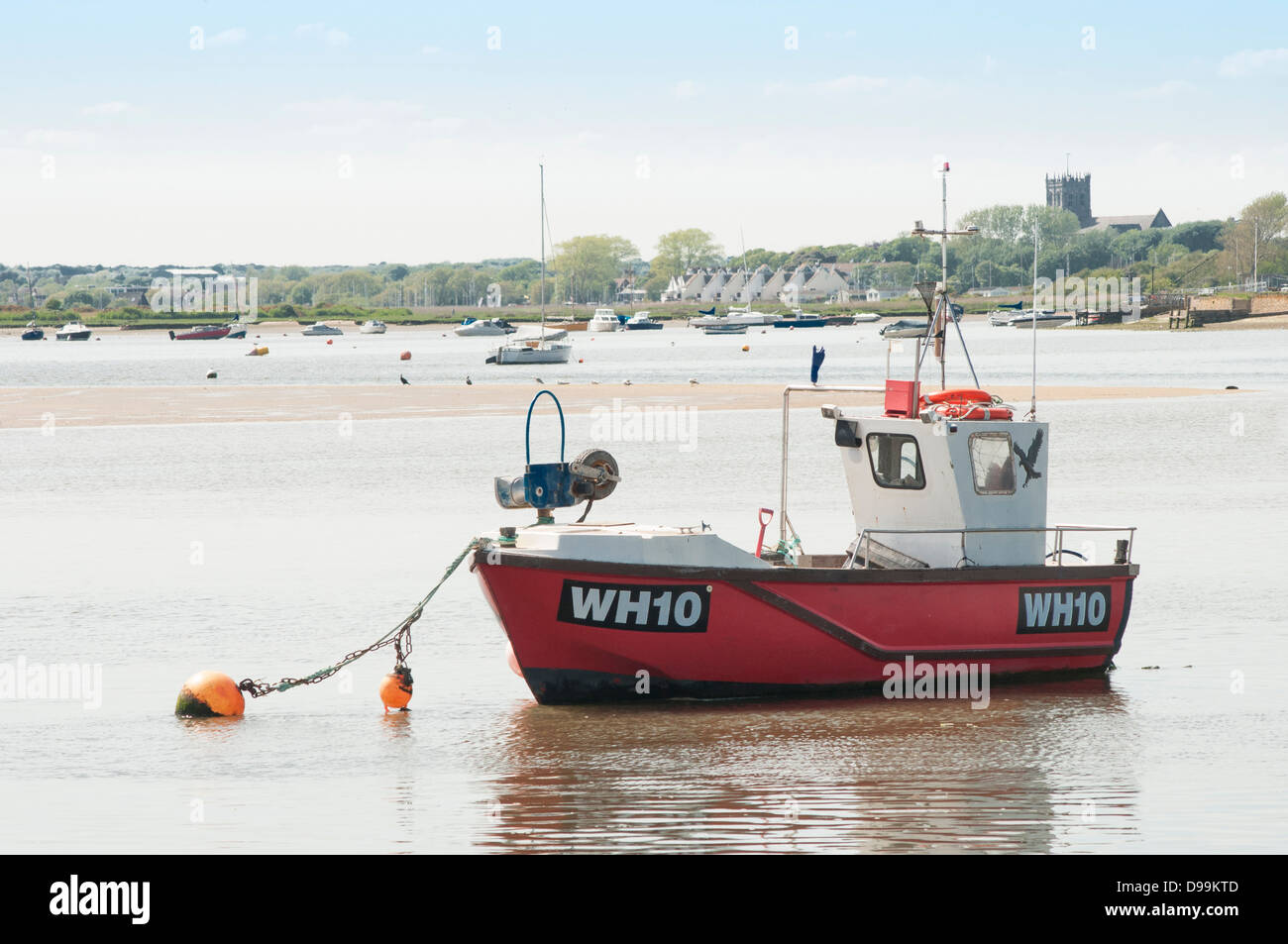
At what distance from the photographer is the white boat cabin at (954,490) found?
14.2 meters

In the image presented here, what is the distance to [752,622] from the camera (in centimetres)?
1334

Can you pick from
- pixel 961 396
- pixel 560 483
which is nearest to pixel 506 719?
pixel 560 483

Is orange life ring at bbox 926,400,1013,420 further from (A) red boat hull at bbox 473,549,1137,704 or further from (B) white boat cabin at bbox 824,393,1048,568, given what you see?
(A) red boat hull at bbox 473,549,1137,704

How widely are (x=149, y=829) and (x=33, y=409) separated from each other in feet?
165

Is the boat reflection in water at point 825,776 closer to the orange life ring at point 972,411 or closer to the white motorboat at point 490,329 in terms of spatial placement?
the orange life ring at point 972,411

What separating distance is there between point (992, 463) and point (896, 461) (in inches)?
35.6

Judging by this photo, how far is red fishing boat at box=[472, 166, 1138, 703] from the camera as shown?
13008 millimetres

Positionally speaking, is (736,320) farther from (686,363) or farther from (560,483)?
(560,483)

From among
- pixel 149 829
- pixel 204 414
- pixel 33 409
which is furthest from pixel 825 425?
pixel 149 829

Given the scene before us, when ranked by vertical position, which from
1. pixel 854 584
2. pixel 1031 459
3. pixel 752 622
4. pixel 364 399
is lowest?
pixel 752 622

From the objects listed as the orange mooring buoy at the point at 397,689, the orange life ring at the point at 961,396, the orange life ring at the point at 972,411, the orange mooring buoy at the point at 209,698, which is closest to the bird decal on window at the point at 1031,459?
the orange life ring at the point at 972,411

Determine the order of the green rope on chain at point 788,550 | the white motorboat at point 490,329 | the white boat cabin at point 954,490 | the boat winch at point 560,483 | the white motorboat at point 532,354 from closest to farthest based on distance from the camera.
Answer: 1. the boat winch at point 560,483
2. the white boat cabin at point 954,490
3. the green rope on chain at point 788,550
4. the white motorboat at point 532,354
5. the white motorboat at point 490,329

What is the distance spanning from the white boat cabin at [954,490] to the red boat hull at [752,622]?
47 centimetres

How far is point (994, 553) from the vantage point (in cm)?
1441
